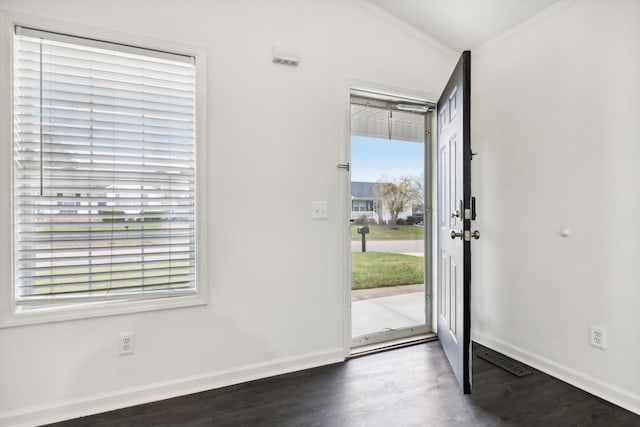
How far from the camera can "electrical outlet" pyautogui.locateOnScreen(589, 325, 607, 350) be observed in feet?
6.57

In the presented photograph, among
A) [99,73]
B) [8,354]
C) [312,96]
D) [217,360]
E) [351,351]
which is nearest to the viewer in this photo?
[8,354]

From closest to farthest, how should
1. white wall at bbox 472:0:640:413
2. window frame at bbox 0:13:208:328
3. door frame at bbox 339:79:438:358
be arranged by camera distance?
window frame at bbox 0:13:208:328
white wall at bbox 472:0:640:413
door frame at bbox 339:79:438:358

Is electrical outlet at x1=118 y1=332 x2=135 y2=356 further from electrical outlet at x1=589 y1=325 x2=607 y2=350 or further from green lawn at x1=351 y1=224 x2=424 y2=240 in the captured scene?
electrical outlet at x1=589 y1=325 x2=607 y2=350

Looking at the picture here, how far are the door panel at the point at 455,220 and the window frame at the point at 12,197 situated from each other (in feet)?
5.21

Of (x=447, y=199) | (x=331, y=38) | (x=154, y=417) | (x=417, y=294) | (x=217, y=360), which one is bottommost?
(x=154, y=417)

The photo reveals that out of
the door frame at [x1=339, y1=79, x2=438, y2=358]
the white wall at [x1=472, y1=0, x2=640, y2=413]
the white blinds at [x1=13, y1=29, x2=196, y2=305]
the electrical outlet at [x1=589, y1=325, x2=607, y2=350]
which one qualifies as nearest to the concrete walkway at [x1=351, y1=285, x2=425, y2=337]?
the door frame at [x1=339, y1=79, x2=438, y2=358]

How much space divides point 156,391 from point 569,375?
2.58 meters

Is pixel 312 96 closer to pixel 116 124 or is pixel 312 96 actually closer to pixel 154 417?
pixel 116 124

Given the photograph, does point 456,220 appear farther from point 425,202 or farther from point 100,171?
point 100,171

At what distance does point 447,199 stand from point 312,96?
4.13ft

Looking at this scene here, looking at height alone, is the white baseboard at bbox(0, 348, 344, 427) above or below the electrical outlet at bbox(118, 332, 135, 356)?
below

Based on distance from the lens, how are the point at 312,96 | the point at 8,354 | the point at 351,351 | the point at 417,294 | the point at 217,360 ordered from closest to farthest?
the point at 8,354, the point at 217,360, the point at 312,96, the point at 351,351, the point at 417,294

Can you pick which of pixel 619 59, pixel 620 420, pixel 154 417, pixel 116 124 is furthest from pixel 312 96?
pixel 620 420

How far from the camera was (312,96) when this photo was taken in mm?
2377
